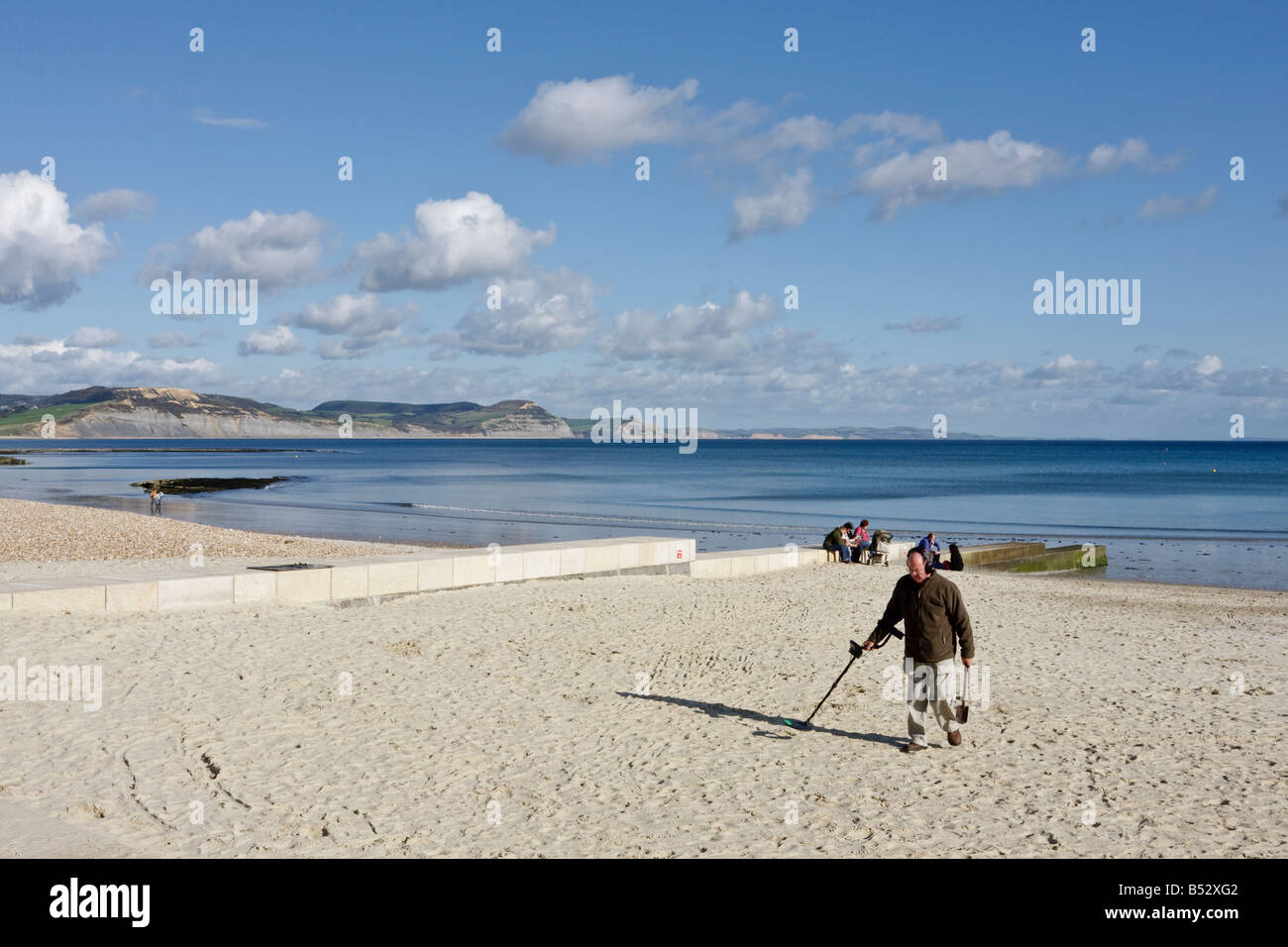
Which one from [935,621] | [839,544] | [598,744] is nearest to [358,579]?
[598,744]

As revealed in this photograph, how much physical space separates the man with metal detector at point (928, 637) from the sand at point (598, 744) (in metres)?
0.35

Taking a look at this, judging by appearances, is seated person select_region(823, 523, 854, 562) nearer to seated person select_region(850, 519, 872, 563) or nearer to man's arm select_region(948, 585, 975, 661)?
seated person select_region(850, 519, 872, 563)

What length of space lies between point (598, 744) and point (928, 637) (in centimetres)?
290

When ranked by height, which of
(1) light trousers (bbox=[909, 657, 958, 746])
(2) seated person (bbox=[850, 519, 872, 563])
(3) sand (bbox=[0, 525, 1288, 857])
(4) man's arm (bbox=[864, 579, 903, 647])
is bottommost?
(3) sand (bbox=[0, 525, 1288, 857])

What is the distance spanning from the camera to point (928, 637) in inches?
309

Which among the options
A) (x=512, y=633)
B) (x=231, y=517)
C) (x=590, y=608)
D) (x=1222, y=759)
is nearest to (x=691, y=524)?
(x=231, y=517)

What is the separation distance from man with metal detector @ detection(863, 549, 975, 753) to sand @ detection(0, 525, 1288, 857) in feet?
1.14

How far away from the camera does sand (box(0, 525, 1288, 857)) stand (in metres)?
6.12

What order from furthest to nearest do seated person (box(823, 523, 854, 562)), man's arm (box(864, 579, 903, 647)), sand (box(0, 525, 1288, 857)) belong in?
seated person (box(823, 523, 854, 562)), man's arm (box(864, 579, 903, 647)), sand (box(0, 525, 1288, 857))

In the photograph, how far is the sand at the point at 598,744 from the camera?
6.12 metres
